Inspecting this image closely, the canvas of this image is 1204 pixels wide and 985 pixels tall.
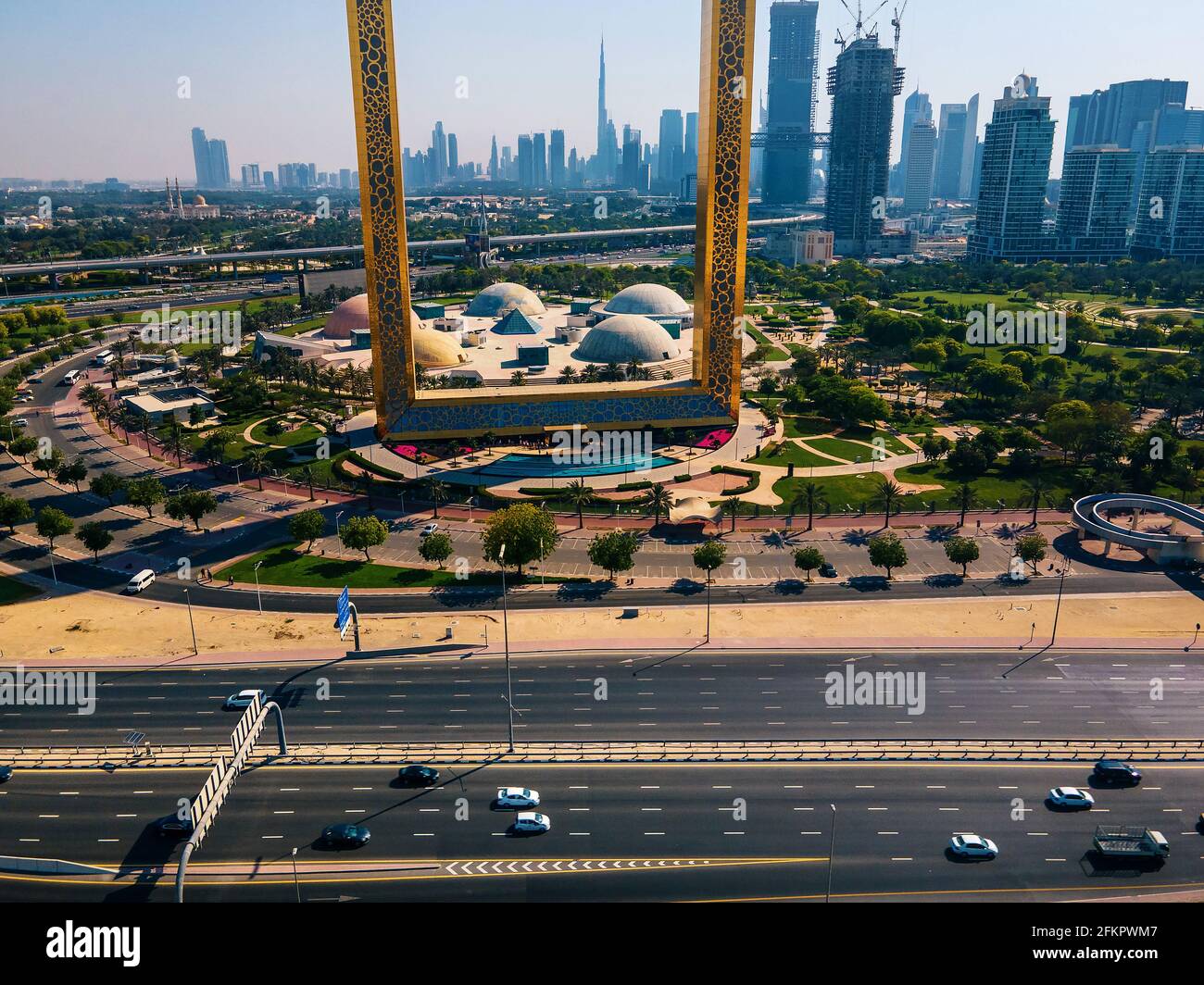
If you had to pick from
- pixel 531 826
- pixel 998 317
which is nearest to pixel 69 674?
pixel 531 826

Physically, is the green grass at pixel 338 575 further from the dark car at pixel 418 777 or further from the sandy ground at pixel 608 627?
the dark car at pixel 418 777

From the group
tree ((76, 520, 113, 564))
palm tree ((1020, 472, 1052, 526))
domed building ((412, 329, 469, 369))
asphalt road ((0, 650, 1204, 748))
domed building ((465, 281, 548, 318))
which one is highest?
domed building ((465, 281, 548, 318))

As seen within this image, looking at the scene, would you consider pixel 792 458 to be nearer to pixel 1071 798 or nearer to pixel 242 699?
pixel 1071 798

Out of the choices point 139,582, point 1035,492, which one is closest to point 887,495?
point 1035,492

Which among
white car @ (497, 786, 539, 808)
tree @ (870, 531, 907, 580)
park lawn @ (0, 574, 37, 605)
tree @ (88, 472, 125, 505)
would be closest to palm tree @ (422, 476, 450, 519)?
tree @ (88, 472, 125, 505)

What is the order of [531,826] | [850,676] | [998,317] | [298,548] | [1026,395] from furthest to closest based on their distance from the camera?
1. [998,317]
2. [1026,395]
3. [298,548]
4. [850,676]
5. [531,826]

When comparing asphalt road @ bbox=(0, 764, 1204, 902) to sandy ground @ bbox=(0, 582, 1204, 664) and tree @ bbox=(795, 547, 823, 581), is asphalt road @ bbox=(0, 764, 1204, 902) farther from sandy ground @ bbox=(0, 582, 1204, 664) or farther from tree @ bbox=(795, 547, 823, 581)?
tree @ bbox=(795, 547, 823, 581)
